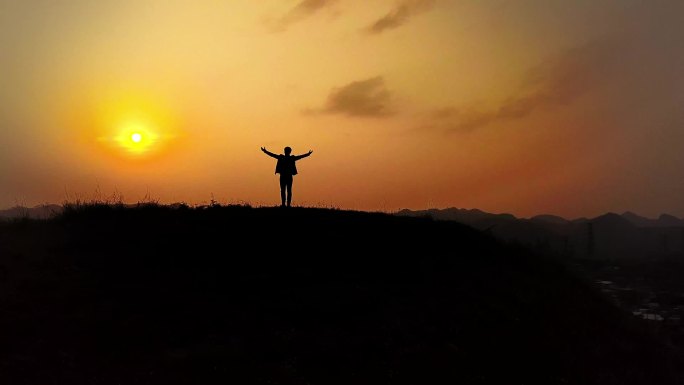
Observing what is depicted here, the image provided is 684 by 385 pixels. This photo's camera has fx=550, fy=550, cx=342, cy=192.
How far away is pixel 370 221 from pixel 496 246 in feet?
20.9

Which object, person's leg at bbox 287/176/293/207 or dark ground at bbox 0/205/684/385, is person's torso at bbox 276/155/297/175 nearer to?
person's leg at bbox 287/176/293/207

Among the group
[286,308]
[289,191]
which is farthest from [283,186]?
[286,308]

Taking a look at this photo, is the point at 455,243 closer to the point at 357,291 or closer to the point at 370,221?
the point at 370,221

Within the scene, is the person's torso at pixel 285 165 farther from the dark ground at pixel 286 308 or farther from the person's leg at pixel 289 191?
the dark ground at pixel 286 308

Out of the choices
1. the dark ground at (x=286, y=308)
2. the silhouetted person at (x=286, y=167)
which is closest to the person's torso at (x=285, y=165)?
the silhouetted person at (x=286, y=167)

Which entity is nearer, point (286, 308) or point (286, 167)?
point (286, 308)

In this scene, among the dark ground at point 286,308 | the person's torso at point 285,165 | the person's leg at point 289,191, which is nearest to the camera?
the dark ground at point 286,308

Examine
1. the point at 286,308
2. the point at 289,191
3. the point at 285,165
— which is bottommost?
the point at 286,308

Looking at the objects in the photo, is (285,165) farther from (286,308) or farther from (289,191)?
(286,308)

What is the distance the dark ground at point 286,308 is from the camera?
485 inches

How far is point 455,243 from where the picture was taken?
2436 centimetres

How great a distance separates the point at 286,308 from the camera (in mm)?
15297

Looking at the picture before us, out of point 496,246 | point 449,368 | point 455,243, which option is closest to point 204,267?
point 449,368

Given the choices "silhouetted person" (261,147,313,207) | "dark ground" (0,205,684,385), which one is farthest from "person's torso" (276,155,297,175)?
"dark ground" (0,205,684,385)
